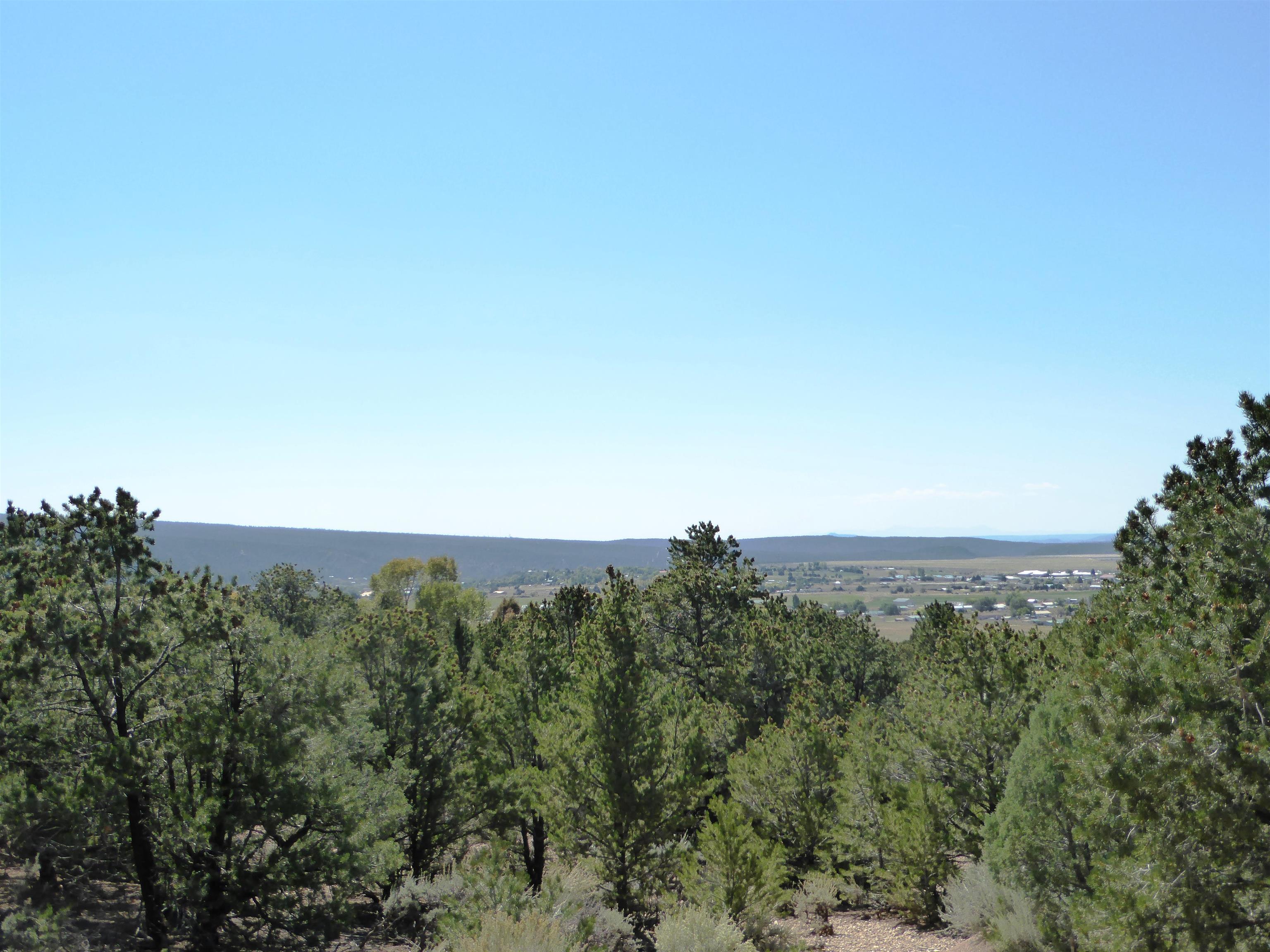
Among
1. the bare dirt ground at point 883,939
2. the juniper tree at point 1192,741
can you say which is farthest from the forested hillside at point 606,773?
the bare dirt ground at point 883,939

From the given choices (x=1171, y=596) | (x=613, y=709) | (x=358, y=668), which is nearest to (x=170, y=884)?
(x=358, y=668)

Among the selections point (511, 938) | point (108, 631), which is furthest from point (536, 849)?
point (108, 631)

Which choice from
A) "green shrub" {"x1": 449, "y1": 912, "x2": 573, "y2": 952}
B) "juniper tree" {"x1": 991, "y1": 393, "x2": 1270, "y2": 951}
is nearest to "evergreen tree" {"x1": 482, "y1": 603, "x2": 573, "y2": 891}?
"green shrub" {"x1": 449, "y1": 912, "x2": 573, "y2": 952}

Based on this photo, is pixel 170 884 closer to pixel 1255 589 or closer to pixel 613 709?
pixel 613 709

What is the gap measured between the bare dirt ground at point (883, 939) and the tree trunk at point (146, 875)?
1412 cm

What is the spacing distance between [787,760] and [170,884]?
57.9 feet

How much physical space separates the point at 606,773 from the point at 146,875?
9.68 m

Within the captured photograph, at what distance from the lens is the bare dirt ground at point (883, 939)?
19547 millimetres

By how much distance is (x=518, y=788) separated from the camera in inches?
926

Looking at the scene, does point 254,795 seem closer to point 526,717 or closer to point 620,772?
point 620,772

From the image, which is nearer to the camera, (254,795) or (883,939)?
(254,795)

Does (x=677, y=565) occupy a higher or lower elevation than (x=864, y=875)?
higher

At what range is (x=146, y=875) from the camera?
14664mm

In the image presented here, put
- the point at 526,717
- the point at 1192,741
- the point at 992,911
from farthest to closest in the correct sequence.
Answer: the point at 526,717, the point at 992,911, the point at 1192,741
